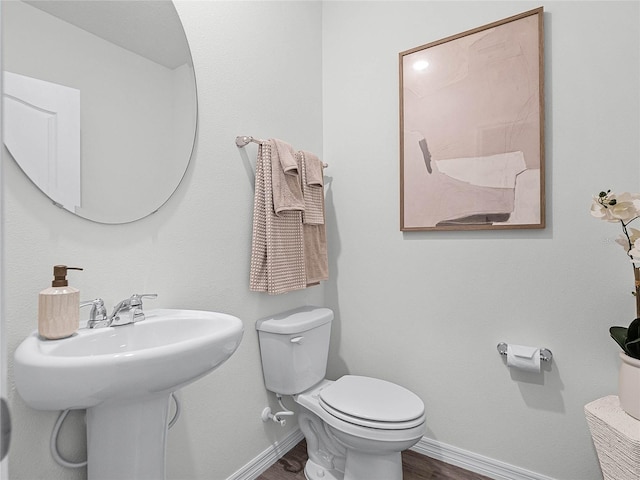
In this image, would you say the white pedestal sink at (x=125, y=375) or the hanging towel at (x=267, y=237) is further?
the hanging towel at (x=267, y=237)

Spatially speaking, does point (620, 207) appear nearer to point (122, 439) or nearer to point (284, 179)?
point (284, 179)

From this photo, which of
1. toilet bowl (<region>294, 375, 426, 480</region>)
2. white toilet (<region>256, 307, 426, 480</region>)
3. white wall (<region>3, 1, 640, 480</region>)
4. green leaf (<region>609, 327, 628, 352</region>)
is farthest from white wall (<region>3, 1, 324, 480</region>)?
green leaf (<region>609, 327, 628, 352</region>)

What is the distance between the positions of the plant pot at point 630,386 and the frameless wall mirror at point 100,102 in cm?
160

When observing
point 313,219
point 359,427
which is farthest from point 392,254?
point 359,427

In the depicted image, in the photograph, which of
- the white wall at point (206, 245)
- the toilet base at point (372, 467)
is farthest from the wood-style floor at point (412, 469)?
the toilet base at point (372, 467)

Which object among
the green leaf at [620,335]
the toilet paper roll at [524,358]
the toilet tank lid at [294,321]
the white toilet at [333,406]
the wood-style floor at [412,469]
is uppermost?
the green leaf at [620,335]

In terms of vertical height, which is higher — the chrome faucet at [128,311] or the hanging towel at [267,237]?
the hanging towel at [267,237]

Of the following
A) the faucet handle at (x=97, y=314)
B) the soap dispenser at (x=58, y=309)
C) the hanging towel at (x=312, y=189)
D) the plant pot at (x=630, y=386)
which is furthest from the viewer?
the hanging towel at (x=312, y=189)

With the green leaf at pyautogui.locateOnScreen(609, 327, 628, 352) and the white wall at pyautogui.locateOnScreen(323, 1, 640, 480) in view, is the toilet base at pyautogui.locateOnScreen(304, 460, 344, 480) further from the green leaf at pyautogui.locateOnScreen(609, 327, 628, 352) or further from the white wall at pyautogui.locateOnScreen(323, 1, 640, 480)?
the green leaf at pyautogui.locateOnScreen(609, 327, 628, 352)

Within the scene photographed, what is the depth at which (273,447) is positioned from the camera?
1.66m

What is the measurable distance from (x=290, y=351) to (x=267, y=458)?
534mm

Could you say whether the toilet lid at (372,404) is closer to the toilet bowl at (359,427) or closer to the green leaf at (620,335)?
the toilet bowl at (359,427)

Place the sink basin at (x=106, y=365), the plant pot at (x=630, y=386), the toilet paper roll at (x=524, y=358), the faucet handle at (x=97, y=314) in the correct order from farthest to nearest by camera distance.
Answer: the toilet paper roll at (x=524, y=358), the plant pot at (x=630, y=386), the faucet handle at (x=97, y=314), the sink basin at (x=106, y=365)

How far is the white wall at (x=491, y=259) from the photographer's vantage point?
4.40 ft
